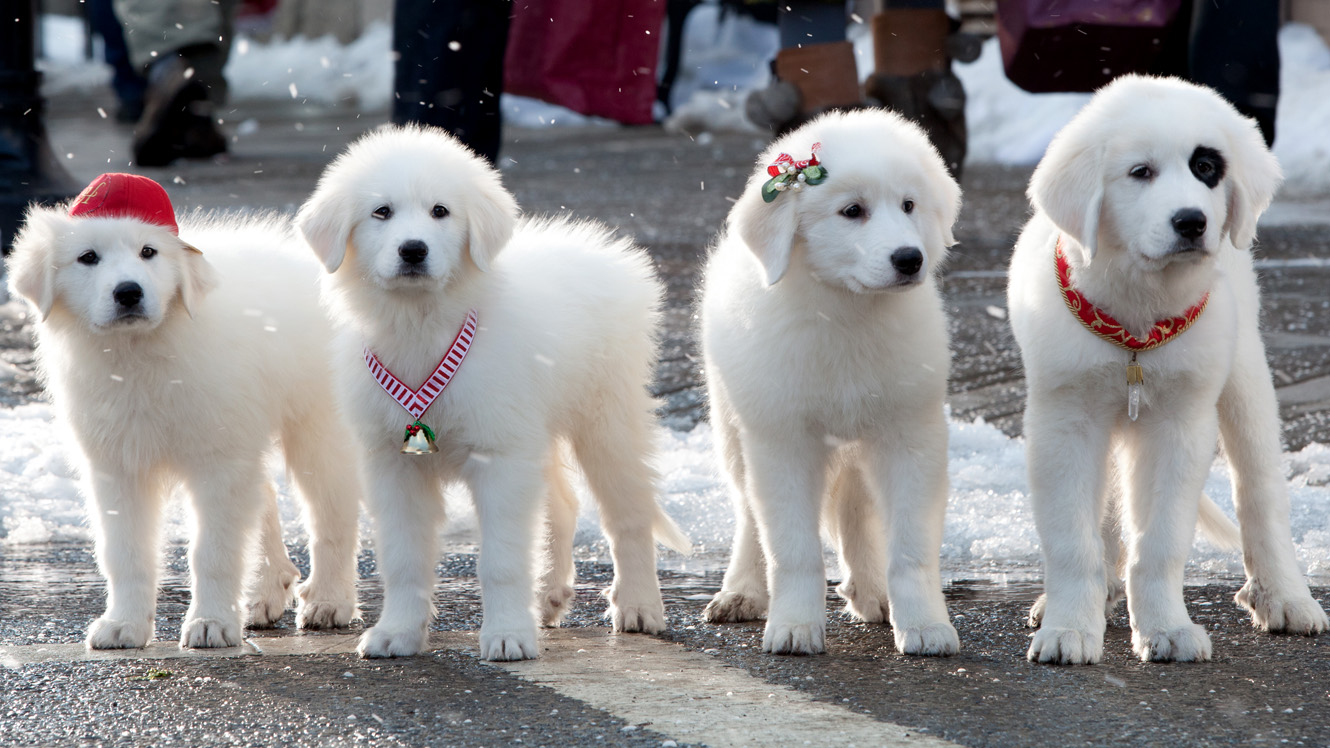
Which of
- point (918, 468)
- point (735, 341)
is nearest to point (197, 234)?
point (735, 341)

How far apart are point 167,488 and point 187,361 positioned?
40cm

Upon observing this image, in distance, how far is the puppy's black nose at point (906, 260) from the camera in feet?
13.8

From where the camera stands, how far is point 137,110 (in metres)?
19.2

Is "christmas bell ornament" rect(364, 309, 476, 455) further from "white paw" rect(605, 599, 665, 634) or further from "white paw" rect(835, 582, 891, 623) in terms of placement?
"white paw" rect(835, 582, 891, 623)

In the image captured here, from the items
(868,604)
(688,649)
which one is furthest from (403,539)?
(868,604)

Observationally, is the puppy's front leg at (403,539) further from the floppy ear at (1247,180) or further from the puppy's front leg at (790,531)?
the floppy ear at (1247,180)

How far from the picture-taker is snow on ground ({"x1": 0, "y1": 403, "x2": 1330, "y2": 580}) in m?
5.49

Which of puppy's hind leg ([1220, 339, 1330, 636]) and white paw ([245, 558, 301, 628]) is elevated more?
puppy's hind leg ([1220, 339, 1330, 636])

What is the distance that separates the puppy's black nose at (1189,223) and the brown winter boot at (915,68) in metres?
4.46

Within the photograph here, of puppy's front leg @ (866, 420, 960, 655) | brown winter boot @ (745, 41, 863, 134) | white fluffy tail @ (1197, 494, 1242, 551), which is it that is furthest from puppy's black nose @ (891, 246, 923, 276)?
brown winter boot @ (745, 41, 863, 134)

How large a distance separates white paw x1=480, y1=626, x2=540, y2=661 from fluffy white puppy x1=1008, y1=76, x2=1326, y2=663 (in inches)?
49.1

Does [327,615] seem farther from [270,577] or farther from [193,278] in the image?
[193,278]

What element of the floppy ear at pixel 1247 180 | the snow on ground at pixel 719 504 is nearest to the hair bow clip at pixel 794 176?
the floppy ear at pixel 1247 180

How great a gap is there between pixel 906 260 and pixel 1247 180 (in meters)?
0.86
